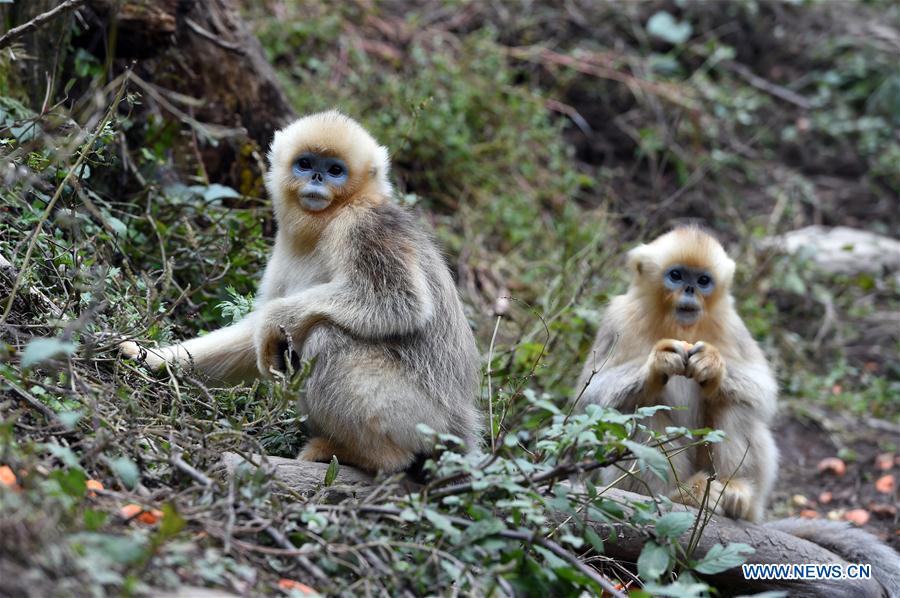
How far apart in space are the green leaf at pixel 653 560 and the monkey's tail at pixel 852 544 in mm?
1968

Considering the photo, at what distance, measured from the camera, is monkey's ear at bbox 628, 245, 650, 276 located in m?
5.63

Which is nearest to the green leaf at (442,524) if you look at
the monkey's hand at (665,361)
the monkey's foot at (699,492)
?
the monkey's foot at (699,492)

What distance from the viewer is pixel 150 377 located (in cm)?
414

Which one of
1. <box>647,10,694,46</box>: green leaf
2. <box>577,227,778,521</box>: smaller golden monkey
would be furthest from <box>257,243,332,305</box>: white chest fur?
<box>647,10,694,46</box>: green leaf

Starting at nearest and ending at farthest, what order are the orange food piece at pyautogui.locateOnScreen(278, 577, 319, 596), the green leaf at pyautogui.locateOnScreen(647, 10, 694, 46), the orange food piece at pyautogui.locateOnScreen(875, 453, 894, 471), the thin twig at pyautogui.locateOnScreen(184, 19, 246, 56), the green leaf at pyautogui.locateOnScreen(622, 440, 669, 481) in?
the orange food piece at pyautogui.locateOnScreen(278, 577, 319, 596) < the green leaf at pyautogui.locateOnScreen(622, 440, 669, 481) < the thin twig at pyautogui.locateOnScreen(184, 19, 246, 56) < the orange food piece at pyautogui.locateOnScreen(875, 453, 894, 471) < the green leaf at pyautogui.locateOnScreen(647, 10, 694, 46)

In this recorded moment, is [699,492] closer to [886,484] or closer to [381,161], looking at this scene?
[381,161]

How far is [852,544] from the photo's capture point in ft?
16.8

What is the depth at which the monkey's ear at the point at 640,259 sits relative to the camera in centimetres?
563

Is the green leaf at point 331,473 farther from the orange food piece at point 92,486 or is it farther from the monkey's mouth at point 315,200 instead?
the monkey's mouth at point 315,200

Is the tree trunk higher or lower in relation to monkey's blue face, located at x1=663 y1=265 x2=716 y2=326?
higher

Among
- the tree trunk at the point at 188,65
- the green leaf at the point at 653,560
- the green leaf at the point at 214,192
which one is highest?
the tree trunk at the point at 188,65

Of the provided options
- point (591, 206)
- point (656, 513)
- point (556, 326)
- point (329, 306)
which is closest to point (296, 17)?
point (591, 206)

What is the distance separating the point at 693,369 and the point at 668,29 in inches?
290

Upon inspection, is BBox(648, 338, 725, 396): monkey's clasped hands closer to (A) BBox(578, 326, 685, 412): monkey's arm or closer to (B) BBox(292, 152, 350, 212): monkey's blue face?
(A) BBox(578, 326, 685, 412): monkey's arm
